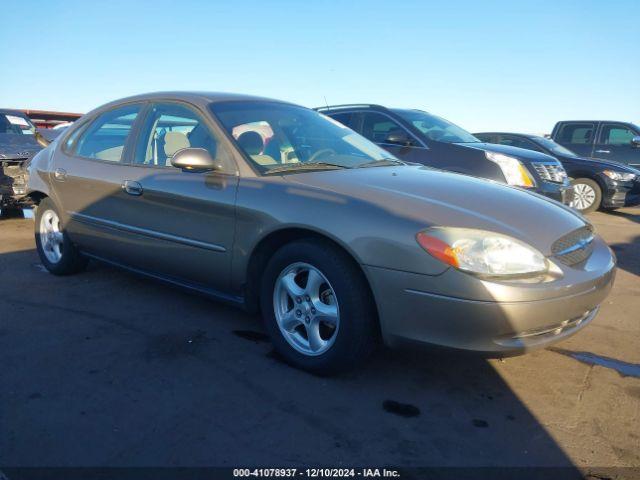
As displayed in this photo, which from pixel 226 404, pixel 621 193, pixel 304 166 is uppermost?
pixel 304 166

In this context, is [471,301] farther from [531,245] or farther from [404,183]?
[404,183]

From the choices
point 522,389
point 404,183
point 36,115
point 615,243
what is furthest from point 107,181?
point 36,115

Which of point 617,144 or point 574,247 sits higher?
point 617,144

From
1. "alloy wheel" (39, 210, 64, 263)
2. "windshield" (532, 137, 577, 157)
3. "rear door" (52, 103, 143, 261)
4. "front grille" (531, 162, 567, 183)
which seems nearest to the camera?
"rear door" (52, 103, 143, 261)

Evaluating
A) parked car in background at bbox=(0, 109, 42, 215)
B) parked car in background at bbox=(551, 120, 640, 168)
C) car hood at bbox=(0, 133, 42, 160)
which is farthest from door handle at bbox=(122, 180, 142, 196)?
parked car in background at bbox=(551, 120, 640, 168)

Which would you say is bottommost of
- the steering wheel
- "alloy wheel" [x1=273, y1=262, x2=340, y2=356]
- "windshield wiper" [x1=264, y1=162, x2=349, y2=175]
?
"alloy wheel" [x1=273, y1=262, x2=340, y2=356]

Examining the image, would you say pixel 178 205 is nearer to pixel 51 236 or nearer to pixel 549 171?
pixel 51 236

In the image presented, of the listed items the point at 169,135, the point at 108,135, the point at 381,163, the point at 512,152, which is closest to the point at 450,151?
the point at 512,152

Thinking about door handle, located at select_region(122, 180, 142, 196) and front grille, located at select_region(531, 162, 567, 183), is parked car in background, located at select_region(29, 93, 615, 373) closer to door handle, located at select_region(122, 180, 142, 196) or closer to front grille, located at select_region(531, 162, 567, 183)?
door handle, located at select_region(122, 180, 142, 196)

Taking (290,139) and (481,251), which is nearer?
(481,251)

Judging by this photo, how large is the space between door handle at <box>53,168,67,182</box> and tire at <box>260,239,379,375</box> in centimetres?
234

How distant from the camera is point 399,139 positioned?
257 inches

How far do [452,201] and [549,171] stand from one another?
4.63 metres

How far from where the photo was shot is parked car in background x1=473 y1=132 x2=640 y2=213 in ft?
30.2
